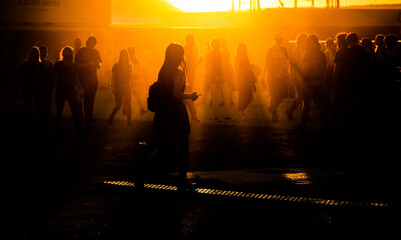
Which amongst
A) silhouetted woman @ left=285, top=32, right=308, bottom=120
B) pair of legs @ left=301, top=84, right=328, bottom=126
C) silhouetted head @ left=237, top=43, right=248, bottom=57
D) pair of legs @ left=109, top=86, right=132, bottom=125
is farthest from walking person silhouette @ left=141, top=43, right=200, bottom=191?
silhouetted head @ left=237, top=43, right=248, bottom=57

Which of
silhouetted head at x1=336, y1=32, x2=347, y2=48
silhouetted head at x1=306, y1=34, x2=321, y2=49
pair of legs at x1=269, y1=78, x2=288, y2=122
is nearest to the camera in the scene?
silhouetted head at x1=336, y1=32, x2=347, y2=48

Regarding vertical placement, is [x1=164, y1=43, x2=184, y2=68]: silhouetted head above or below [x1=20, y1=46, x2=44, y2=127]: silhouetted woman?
above

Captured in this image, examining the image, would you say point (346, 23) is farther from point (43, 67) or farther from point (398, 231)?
point (398, 231)

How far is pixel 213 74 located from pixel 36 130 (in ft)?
17.3

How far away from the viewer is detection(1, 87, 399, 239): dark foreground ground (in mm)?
5945

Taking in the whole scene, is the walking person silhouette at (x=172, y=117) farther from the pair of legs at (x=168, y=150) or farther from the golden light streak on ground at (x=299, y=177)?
the golden light streak on ground at (x=299, y=177)

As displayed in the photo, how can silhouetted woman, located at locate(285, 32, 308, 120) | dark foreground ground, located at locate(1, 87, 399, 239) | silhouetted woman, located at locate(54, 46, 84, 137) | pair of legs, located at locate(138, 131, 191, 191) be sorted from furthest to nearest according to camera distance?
silhouetted woman, located at locate(285, 32, 308, 120) → silhouetted woman, located at locate(54, 46, 84, 137) → pair of legs, located at locate(138, 131, 191, 191) → dark foreground ground, located at locate(1, 87, 399, 239)

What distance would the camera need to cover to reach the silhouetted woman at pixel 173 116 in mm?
7305

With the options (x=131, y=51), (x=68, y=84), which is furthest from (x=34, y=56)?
(x=131, y=51)

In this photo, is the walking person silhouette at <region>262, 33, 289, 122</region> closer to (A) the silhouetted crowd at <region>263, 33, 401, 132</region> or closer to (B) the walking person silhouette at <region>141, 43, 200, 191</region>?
(A) the silhouetted crowd at <region>263, 33, 401, 132</region>

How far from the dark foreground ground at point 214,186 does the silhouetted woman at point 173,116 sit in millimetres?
432

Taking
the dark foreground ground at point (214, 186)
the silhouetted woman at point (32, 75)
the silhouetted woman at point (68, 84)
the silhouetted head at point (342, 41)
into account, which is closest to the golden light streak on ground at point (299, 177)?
the dark foreground ground at point (214, 186)

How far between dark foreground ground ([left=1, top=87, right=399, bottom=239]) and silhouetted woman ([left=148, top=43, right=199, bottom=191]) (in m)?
0.43

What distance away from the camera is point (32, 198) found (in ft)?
24.0
